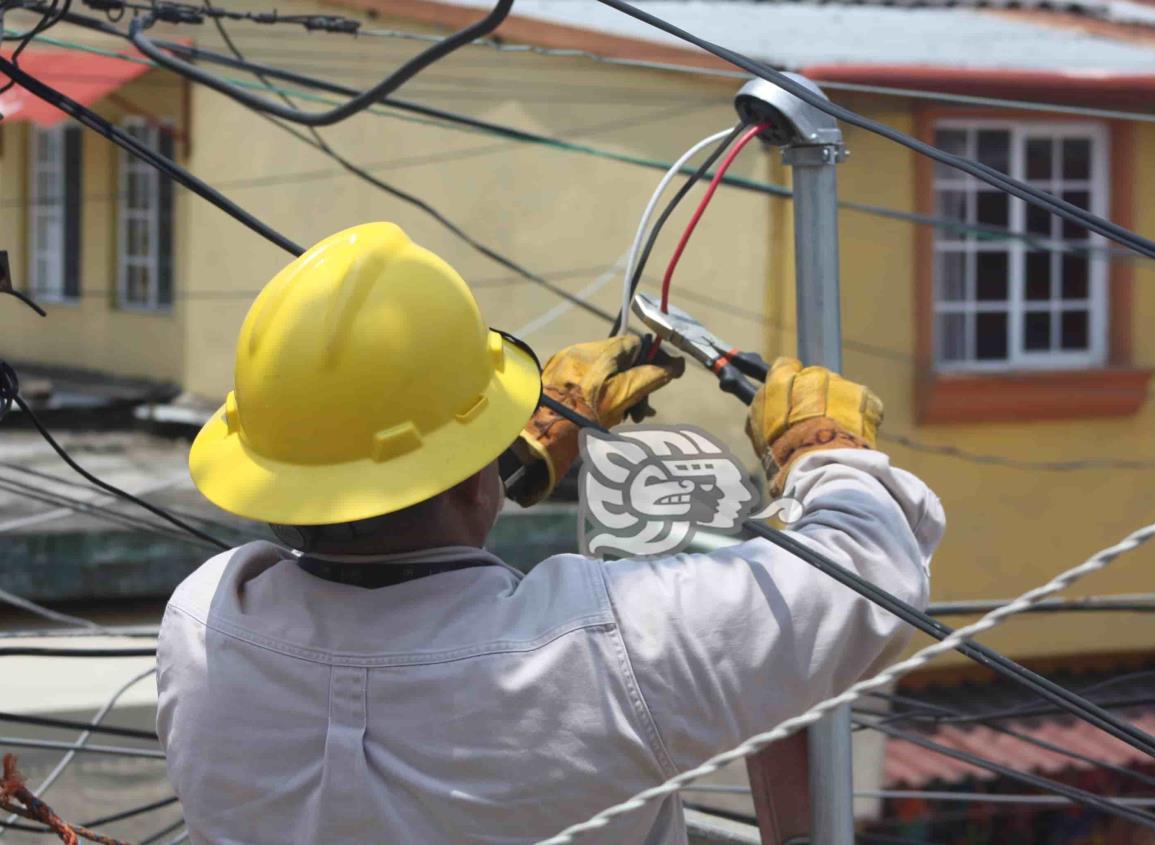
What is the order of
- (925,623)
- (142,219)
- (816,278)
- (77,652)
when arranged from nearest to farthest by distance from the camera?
1. (925,623)
2. (816,278)
3. (77,652)
4. (142,219)

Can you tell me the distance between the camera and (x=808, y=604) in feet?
4.90

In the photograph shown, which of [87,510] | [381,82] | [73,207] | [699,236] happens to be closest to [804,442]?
[381,82]

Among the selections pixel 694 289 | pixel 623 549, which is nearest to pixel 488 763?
pixel 623 549

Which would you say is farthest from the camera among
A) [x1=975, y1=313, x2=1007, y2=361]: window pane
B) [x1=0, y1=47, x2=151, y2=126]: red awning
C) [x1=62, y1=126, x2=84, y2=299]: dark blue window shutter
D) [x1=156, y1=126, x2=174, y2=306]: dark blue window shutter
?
[x1=62, y1=126, x2=84, y2=299]: dark blue window shutter

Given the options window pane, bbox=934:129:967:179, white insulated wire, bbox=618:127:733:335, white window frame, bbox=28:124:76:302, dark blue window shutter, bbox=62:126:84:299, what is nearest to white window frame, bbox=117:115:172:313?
dark blue window shutter, bbox=62:126:84:299

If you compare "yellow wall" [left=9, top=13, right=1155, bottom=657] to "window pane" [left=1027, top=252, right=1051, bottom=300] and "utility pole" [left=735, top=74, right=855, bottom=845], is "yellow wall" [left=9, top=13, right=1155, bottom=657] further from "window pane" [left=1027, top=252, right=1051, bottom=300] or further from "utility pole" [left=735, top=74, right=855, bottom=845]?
"utility pole" [left=735, top=74, right=855, bottom=845]

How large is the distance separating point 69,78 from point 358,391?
27.4ft

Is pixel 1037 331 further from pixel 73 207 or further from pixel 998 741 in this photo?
pixel 73 207

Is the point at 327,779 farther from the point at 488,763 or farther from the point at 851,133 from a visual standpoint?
the point at 851,133

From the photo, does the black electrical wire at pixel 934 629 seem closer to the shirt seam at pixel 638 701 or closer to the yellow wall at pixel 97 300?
the shirt seam at pixel 638 701

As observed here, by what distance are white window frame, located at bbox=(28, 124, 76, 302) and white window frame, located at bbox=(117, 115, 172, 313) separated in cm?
76

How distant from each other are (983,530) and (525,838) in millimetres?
7262

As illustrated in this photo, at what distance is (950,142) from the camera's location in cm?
838

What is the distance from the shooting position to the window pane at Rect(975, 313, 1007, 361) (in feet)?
28.0
